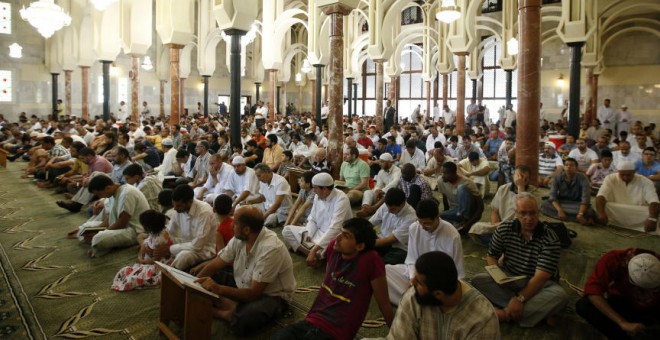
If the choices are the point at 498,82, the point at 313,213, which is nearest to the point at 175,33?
the point at 313,213

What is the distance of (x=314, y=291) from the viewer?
3680mm

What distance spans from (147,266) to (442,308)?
2.76 m

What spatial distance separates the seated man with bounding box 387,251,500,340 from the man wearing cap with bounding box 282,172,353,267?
7.12ft

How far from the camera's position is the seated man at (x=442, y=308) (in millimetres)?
1792

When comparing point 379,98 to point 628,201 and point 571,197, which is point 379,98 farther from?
point 628,201

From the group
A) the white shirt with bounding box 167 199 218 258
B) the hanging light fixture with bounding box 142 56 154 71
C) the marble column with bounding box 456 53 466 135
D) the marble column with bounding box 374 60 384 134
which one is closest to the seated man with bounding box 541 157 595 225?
the white shirt with bounding box 167 199 218 258

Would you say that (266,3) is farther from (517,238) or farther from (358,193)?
(517,238)

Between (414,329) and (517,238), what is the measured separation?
144 cm

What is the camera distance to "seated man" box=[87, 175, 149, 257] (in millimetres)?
4445

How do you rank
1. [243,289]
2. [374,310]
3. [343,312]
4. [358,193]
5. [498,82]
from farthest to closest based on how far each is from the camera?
[498,82], [358,193], [374,310], [243,289], [343,312]

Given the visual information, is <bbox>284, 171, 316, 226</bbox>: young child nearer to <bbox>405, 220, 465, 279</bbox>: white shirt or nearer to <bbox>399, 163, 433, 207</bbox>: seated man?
<bbox>399, 163, 433, 207</bbox>: seated man

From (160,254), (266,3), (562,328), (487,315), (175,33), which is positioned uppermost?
(266,3)

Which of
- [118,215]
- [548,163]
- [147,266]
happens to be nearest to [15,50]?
[118,215]

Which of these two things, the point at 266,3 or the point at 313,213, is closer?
the point at 313,213
